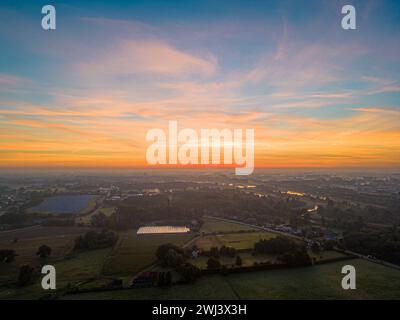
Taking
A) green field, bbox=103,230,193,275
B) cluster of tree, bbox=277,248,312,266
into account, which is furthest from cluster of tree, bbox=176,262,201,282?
cluster of tree, bbox=277,248,312,266

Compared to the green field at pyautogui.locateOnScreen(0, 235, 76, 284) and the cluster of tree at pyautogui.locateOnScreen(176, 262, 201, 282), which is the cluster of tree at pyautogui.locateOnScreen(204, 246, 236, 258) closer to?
the cluster of tree at pyautogui.locateOnScreen(176, 262, 201, 282)

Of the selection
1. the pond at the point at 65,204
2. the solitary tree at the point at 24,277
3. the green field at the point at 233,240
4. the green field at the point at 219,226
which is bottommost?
the green field at the point at 219,226

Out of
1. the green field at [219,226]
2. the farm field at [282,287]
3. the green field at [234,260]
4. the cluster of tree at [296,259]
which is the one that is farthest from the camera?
the green field at [219,226]

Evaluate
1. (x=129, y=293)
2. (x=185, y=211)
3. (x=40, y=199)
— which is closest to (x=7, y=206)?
(x=40, y=199)

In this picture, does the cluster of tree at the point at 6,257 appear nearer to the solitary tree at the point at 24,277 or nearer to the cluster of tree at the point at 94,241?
the cluster of tree at the point at 94,241

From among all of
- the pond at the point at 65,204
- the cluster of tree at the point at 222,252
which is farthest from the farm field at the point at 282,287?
the pond at the point at 65,204

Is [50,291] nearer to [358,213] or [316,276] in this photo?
[316,276]

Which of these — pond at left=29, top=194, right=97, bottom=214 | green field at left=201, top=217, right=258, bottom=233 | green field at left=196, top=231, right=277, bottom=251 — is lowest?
green field at left=201, top=217, right=258, bottom=233

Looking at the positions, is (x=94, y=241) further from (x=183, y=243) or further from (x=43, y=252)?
(x=183, y=243)

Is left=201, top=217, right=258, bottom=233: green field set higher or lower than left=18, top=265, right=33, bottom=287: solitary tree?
lower
